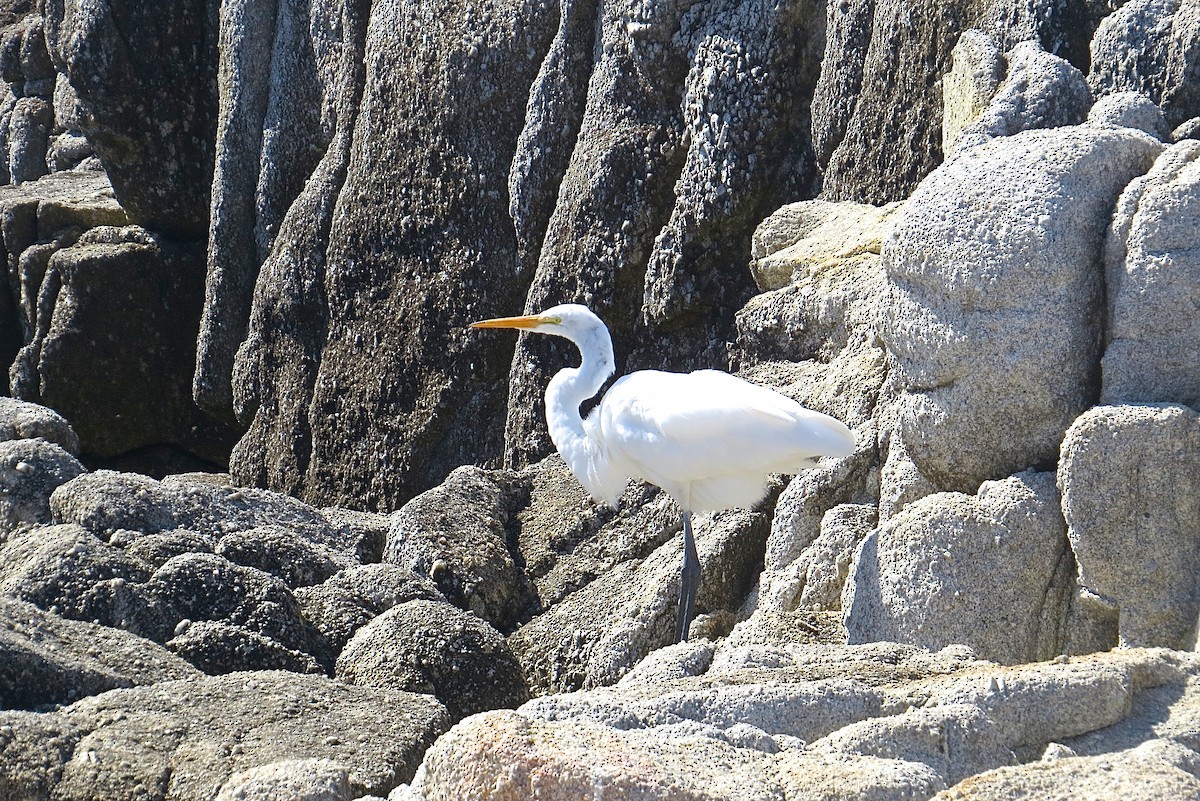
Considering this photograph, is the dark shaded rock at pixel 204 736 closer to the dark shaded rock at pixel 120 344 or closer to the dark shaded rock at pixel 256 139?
the dark shaded rock at pixel 256 139

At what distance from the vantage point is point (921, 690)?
2959 millimetres

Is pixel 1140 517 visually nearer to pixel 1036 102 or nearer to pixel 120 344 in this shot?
pixel 1036 102

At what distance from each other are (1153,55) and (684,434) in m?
2.13

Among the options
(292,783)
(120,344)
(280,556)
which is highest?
(292,783)

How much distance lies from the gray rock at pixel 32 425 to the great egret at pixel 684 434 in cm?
275

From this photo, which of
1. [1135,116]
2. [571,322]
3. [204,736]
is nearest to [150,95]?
[571,322]

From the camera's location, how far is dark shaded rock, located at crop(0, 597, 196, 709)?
3.96 m

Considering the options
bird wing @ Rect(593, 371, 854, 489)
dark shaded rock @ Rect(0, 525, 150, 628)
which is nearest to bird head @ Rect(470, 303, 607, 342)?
bird wing @ Rect(593, 371, 854, 489)

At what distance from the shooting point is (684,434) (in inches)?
194

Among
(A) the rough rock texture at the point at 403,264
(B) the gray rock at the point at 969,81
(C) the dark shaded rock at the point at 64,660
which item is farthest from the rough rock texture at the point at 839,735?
(A) the rough rock texture at the point at 403,264

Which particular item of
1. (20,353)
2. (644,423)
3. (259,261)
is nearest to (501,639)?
(644,423)

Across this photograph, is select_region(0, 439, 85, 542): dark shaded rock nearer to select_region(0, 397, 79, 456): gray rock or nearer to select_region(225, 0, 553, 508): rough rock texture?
select_region(0, 397, 79, 456): gray rock

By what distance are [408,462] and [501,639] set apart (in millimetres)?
3868

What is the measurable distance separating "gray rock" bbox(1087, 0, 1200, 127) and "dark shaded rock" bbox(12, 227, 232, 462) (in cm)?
924
